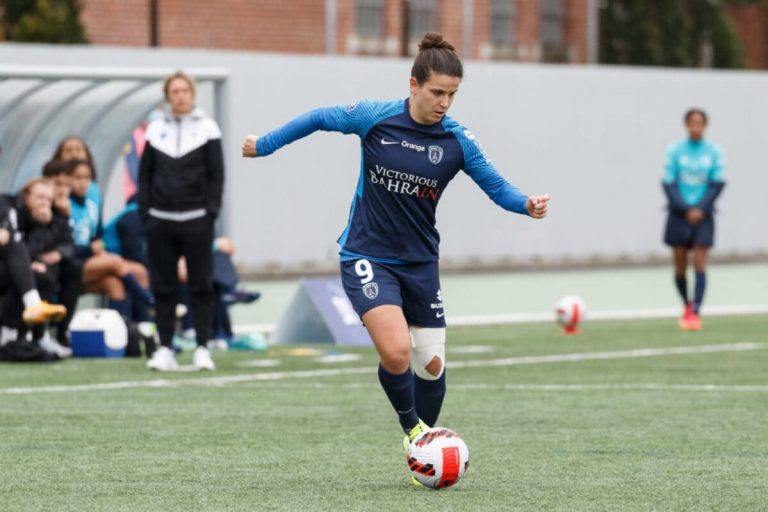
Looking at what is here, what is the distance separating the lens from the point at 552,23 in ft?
166

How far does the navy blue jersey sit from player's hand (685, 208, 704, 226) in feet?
32.8

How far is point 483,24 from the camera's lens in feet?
156

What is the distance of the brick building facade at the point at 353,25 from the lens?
38.8 metres

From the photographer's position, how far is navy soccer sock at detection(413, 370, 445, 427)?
8.34 m

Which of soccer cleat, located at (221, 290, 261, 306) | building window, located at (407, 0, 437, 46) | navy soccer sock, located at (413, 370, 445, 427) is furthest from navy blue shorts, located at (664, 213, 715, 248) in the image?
building window, located at (407, 0, 437, 46)

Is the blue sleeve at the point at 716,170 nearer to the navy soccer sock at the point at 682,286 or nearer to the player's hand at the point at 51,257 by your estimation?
the navy soccer sock at the point at 682,286

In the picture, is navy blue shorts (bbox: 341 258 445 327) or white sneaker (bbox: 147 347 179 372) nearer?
navy blue shorts (bbox: 341 258 445 327)

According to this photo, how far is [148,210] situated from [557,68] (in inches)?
694

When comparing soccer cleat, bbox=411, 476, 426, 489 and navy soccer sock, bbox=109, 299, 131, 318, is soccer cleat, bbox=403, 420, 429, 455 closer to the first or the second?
soccer cleat, bbox=411, 476, 426, 489

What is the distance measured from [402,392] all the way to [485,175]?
1.05m

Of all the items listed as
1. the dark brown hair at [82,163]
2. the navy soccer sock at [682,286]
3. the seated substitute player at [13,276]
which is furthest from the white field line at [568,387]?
the navy soccer sock at [682,286]

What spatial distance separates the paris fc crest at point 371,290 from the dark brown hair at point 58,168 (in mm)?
7142

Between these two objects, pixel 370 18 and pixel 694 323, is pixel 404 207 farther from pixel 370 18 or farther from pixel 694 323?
pixel 370 18

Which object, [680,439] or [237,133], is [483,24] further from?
[680,439]
